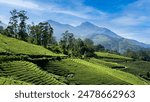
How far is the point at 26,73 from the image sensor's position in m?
12.2

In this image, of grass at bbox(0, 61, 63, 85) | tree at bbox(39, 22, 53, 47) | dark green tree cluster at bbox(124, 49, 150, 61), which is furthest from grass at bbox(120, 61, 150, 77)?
grass at bbox(0, 61, 63, 85)

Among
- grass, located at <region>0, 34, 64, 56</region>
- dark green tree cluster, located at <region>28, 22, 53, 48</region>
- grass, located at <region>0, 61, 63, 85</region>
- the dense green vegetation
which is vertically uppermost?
dark green tree cluster, located at <region>28, 22, 53, 48</region>

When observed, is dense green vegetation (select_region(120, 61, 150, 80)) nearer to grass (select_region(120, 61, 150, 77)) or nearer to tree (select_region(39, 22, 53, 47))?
grass (select_region(120, 61, 150, 77))

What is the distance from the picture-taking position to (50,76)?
12.3 m

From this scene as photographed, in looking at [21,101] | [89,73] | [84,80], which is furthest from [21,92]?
[89,73]

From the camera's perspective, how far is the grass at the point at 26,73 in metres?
11.4

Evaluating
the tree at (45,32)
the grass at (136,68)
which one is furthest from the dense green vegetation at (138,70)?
the tree at (45,32)

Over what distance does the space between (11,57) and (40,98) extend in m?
7.50

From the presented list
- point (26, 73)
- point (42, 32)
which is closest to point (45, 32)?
point (42, 32)

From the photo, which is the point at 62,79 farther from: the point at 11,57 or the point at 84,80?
the point at 11,57

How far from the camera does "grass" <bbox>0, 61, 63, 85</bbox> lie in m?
11.4

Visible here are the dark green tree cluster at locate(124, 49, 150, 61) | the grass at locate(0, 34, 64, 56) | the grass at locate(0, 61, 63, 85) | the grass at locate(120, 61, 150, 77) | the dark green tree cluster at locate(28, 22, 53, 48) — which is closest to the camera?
the grass at locate(0, 61, 63, 85)

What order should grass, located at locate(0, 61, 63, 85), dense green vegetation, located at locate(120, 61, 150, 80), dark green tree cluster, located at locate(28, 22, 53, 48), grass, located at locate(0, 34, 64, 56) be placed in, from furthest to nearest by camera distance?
dark green tree cluster, located at locate(28, 22, 53, 48) → dense green vegetation, located at locate(120, 61, 150, 80) → grass, located at locate(0, 34, 64, 56) → grass, located at locate(0, 61, 63, 85)

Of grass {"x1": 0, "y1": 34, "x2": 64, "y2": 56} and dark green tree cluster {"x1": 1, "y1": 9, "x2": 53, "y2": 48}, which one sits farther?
dark green tree cluster {"x1": 1, "y1": 9, "x2": 53, "y2": 48}
